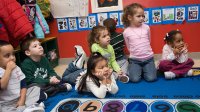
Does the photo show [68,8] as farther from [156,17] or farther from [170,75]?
[170,75]

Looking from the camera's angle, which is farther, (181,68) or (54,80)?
(181,68)

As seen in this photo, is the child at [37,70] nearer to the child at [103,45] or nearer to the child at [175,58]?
the child at [103,45]

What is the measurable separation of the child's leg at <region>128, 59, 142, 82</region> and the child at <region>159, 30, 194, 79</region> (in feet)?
0.64

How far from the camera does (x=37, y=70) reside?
173cm

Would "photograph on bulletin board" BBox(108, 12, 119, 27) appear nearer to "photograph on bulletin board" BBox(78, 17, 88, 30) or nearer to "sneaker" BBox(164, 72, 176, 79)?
"photograph on bulletin board" BBox(78, 17, 88, 30)

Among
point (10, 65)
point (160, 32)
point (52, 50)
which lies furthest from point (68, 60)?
point (10, 65)

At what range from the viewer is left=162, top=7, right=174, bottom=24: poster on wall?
7.48ft

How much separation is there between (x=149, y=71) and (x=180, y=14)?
798 millimetres

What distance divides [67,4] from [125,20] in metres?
0.79

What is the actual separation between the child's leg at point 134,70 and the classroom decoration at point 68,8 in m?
0.86

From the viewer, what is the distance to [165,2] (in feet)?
7.47

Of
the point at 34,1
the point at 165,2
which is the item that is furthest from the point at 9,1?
the point at 165,2

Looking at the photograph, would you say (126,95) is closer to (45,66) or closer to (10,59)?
(45,66)

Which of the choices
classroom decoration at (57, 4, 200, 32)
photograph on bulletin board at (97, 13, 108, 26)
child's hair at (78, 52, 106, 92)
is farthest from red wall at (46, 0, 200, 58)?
child's hair at (78, 52, 106, 92)
